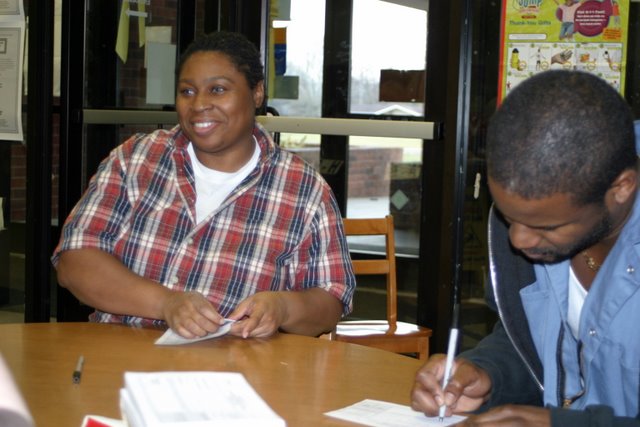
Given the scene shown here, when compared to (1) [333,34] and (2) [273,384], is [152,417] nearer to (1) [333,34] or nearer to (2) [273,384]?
(2) [273,384]

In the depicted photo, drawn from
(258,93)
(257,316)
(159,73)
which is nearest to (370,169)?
(159,73)

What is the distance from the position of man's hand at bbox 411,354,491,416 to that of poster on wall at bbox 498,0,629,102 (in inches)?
67.7

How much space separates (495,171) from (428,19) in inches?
90.5

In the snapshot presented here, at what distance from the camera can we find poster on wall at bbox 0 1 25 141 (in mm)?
4141

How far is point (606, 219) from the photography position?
5.12ft

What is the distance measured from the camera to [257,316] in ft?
7.09

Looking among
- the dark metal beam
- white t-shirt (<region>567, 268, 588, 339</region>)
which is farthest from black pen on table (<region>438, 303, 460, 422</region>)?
Answer: the dark metal beam

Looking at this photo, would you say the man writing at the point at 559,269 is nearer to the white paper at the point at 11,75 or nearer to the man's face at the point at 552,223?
the man's face at the point at 552,223

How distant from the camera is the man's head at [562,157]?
57.4 inches

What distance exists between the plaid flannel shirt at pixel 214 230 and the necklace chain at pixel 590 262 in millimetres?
819

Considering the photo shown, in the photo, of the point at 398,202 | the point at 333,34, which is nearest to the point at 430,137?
the point at 333,34

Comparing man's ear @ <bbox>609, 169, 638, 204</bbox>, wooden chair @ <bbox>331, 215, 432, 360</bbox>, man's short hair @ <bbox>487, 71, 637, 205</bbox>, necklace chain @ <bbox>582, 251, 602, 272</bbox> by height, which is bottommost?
wooden chair @ <bbox>331, 215, 432, 360</bbox>

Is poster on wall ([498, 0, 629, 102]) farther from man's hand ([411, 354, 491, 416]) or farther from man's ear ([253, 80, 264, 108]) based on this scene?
man's hand ([411, 354, 491, 416])

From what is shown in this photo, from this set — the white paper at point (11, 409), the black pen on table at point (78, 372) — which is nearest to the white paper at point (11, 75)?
the black pen on table at point (78, 372)
